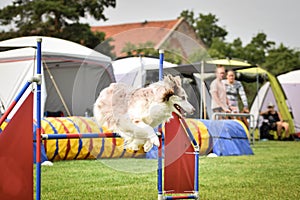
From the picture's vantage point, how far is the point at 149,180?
6027mm

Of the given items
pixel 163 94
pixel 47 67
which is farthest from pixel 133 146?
pixel 47 67

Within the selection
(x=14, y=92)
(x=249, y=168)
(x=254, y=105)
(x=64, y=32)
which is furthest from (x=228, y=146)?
(x=64, y=32)

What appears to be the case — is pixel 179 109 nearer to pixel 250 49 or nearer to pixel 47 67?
pixel 47 67

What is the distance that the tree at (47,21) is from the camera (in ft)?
76.4

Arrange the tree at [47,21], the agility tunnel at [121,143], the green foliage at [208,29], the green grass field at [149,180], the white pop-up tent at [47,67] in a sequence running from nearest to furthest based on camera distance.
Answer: the green grass field at [149,180] → the agility tunnel at [121,143] → the white pop-up tent at [47,67] → the tree at [47,21] → the green foliage at [208,29]

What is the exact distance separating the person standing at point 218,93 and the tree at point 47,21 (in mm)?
13646

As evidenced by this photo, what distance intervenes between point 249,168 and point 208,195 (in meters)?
2.29

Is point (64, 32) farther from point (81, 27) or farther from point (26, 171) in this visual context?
point (26, 171)

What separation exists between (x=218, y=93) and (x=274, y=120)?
616 cm

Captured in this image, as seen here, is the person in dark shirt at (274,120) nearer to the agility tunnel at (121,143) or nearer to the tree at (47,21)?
the agility tunnel at (121,143)

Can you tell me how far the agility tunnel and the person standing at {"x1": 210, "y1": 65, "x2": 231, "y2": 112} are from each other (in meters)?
0.33

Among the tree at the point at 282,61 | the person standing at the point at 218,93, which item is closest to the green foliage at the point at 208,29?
the tree at the point at 282,61

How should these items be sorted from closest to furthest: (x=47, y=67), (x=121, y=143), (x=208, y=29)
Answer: (x=121, y=143), (x=47, y=67), (x=208, y=29)

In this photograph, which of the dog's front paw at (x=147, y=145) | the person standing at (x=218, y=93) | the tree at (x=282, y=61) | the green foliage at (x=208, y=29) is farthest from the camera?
the green foliage at (x=208, y=29)
